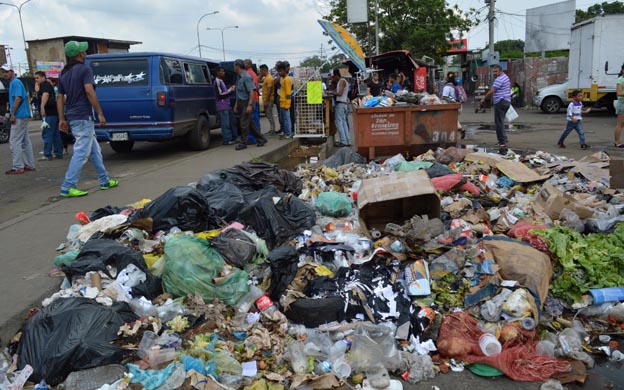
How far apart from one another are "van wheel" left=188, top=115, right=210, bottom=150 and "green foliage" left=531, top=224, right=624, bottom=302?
785cm

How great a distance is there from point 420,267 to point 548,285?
1.03 m

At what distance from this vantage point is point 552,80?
25.0 meters

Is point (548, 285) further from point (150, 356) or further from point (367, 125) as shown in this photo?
point (367, 125)

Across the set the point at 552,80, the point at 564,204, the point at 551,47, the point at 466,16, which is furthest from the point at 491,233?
the point at 466,16

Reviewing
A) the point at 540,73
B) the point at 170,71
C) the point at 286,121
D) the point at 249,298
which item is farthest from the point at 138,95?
the point at 540,73

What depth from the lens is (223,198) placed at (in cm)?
526

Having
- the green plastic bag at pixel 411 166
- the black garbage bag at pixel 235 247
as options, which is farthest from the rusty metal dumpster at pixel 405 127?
the black garbage bag at pixel 235 247

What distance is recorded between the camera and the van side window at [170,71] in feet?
30.7

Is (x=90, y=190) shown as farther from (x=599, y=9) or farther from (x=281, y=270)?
(x=599, y=9)

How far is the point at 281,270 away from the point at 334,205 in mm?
1748

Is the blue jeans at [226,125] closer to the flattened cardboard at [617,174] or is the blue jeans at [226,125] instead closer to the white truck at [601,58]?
the flattened cardboard at [617,174]

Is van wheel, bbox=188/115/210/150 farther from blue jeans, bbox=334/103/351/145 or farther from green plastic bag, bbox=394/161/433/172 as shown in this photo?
green plastic bag, bbox=394/161/433/172

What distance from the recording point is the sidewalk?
357 cm

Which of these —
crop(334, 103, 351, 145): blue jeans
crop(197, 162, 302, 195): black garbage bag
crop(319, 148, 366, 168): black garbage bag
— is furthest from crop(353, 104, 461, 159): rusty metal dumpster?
crop(197, 162, 302, 195): black garbage bag
